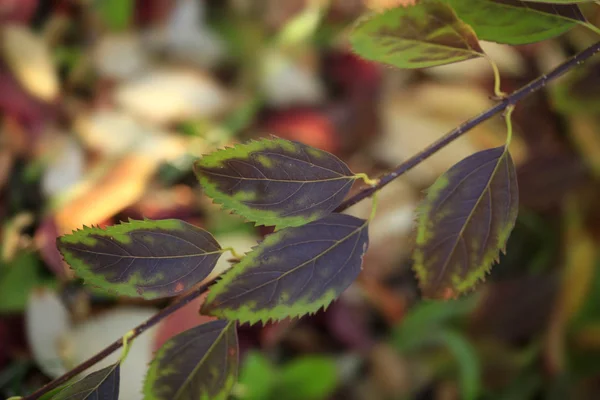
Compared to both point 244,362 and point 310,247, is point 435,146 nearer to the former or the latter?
point 310,247

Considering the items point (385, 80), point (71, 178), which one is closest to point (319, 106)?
point (385, 80)

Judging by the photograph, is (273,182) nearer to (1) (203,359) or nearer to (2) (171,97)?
(1) (203,359)

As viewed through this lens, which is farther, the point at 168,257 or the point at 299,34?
the point at 299,34

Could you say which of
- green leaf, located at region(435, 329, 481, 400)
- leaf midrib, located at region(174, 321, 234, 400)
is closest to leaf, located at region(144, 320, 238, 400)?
leaf midrib, located at region(174, 321, 234, 400)

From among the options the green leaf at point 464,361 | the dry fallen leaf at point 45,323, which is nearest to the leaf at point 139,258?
the dry fallen leaf at point 45,323

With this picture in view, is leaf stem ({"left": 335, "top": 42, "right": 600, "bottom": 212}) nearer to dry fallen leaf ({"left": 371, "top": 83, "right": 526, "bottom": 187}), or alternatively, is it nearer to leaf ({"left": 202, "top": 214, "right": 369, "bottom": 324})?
leaf ({"left": 202, "top": 214, "right": 369, "bottom": 324})

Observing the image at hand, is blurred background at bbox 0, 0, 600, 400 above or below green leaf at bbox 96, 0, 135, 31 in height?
below
